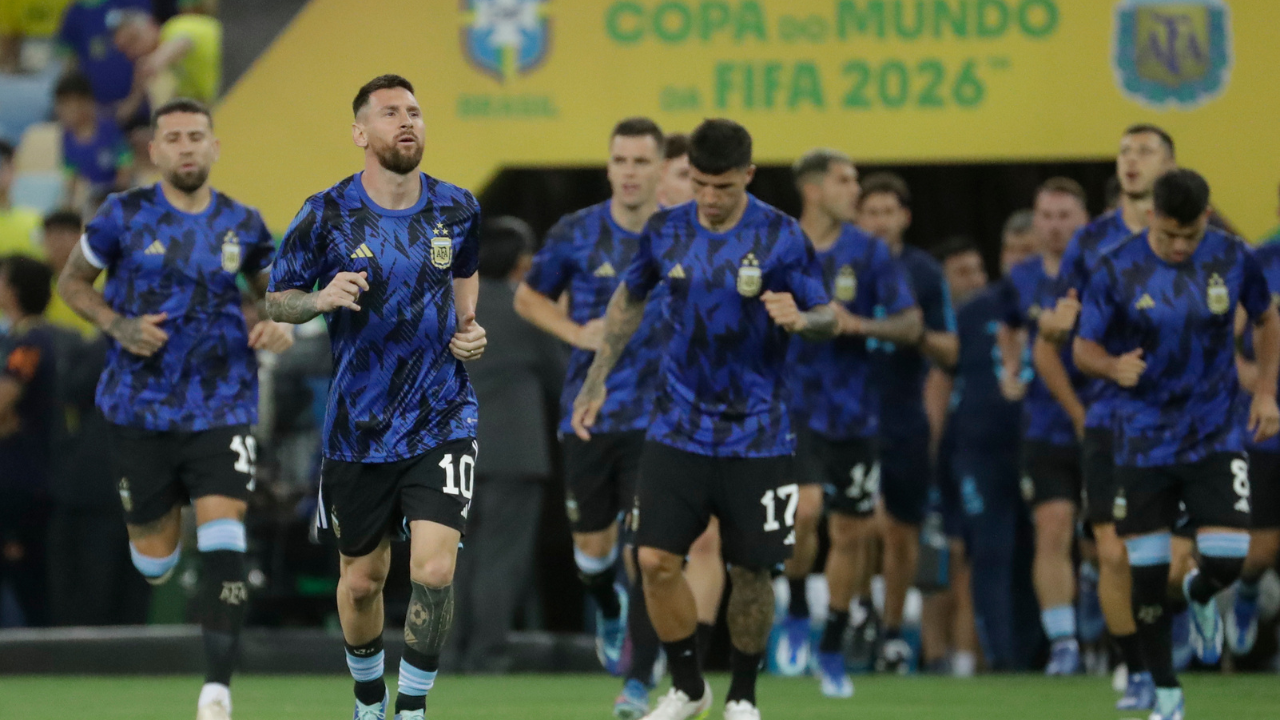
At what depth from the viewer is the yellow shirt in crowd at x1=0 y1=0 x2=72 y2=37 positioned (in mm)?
18688

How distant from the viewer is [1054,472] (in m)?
12.3

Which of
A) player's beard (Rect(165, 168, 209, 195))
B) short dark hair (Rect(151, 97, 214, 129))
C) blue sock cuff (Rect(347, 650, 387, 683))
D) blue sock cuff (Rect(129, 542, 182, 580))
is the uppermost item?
short dark hair (Rect(151, 97, 214, 129))

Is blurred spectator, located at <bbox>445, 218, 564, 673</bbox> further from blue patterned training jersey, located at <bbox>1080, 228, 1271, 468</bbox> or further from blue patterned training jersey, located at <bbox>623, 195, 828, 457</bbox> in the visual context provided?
blue patterned training jersey, located at <bbox>1080, 228, 1271, 468</bbox>

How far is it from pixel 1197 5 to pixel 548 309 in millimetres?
4887

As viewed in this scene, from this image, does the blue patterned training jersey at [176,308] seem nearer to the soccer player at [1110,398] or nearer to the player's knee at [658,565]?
the player's knee at [658,565]

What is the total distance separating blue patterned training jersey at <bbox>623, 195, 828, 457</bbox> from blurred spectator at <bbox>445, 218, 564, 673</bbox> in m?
4.20

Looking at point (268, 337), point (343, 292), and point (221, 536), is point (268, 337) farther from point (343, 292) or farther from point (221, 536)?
point (343, 292)

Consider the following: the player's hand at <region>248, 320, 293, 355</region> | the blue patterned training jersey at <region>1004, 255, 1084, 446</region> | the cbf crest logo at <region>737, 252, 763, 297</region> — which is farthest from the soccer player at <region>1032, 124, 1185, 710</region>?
the player's hand at <region>248, 320, 293, 355</region>

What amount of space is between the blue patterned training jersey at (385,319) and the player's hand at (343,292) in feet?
0.82

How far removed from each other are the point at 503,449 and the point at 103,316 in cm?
382

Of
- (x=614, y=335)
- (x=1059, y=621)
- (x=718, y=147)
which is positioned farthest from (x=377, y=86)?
(x=1059, y=621)

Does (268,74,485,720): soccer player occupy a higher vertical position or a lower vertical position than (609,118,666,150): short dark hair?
lower

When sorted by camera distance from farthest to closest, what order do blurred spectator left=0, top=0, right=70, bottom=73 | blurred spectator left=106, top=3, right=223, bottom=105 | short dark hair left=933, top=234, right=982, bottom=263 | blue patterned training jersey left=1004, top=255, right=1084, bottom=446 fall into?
1. blurred spectator left=0, top=0, right=70, bottom=73
2. blurred spectator left=106, top=3, right=223, bottom=105
3. short dark hair left=933, top=234, right=982, bottom=263
4. blue patterned training jersey left=1004, top=255, right=1084, bottom=446

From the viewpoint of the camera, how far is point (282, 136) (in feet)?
44.5
